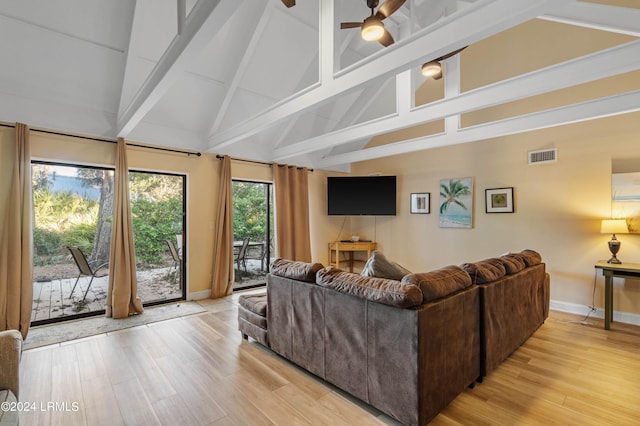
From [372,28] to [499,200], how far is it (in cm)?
368

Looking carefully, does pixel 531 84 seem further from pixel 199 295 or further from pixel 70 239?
pixel 70 239

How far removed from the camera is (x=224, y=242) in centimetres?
512

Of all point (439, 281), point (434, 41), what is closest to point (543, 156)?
point (434, 41)

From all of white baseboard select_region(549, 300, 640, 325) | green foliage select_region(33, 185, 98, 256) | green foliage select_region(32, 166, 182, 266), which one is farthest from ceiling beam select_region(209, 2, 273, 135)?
white baseboard select_region(549, 300, 640, 325)

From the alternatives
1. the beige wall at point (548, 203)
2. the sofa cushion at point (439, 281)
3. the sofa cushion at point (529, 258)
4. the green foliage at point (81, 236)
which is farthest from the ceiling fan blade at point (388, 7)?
the green foliage at point (81, 236)

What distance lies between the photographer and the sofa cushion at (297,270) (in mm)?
2500

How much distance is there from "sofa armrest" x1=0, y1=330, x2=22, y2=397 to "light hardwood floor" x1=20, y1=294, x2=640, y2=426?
2.27 feet

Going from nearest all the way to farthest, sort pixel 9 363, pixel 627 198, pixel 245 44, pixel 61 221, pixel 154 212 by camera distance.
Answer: pixel 9 363 → pixel 627 198 → pixel 61 221 → pixel 245 44 → pixel 154 212

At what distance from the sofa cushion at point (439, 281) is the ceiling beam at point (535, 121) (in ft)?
8.08

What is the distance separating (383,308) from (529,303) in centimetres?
221

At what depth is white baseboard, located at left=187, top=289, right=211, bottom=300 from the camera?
190 inches

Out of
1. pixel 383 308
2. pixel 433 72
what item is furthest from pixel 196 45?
pixel 433 72

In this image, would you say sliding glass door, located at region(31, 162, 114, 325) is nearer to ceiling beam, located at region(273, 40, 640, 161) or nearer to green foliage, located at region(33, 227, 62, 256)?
green foliage, located at region(33, 227, 62, 256)

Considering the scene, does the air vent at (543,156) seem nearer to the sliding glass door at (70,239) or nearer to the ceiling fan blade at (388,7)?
the ceiling fan blade at (388,7)
